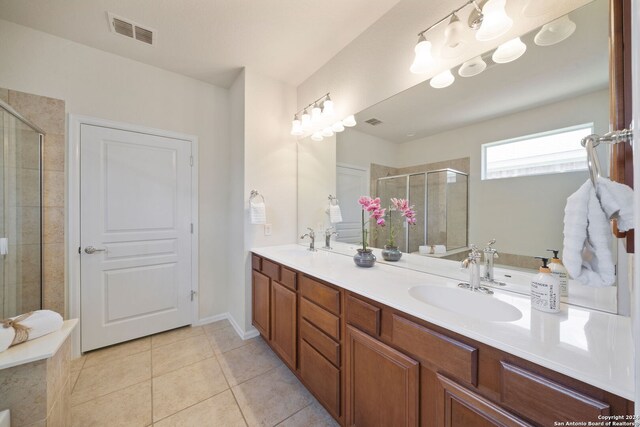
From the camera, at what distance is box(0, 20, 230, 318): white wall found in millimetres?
1865

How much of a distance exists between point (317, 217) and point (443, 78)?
1.53m

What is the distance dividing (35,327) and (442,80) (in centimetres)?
243

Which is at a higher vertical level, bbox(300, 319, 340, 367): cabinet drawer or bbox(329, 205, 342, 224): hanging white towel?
bbox(329, 205, 342, 224): hanging white towel

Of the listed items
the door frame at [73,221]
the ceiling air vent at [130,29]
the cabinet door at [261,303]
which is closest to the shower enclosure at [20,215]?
the door frame at [73,221]

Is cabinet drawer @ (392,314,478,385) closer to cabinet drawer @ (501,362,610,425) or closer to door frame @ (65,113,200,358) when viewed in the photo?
cabinet drawer @ (501,362,610,425)

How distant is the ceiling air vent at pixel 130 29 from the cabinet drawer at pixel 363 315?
2545 millimetres

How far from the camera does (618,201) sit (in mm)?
616

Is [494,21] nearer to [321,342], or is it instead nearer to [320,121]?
[320,121]

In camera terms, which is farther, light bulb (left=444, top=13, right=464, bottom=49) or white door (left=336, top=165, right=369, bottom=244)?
white door (left=336, top=165, right=369, bottom=244)

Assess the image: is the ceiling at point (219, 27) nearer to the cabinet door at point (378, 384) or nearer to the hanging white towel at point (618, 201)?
the hanging white towel at point (618, 201)

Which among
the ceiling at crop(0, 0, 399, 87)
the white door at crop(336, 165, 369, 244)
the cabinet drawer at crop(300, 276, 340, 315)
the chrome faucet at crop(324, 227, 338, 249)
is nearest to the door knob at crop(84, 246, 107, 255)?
the ceiling at crop(0, 0, 399, 87)

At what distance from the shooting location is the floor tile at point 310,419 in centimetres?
139

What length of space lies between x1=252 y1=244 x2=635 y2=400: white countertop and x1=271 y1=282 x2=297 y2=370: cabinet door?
0.62 metres

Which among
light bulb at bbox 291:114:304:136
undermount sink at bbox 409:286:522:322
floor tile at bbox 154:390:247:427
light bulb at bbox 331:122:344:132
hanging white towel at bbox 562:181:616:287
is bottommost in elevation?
floor tile at bbox 154:390:247:427
